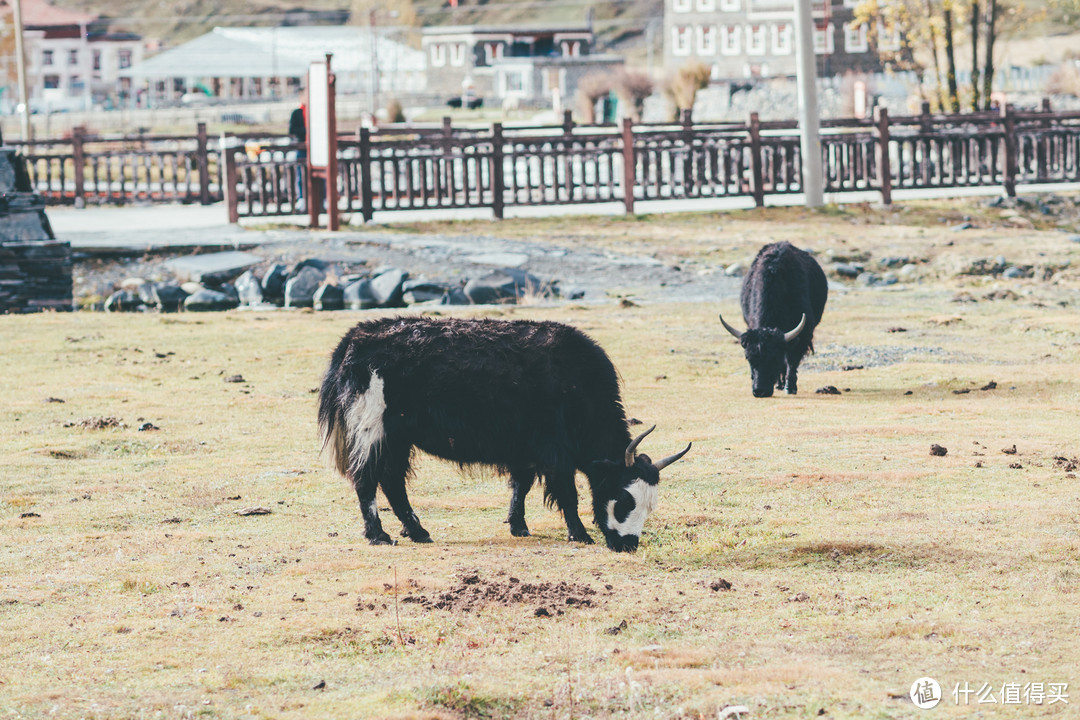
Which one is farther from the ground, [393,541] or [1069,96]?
[1069,96]

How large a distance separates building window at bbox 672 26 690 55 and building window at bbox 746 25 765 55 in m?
4.25

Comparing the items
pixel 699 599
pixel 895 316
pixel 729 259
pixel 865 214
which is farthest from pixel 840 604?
pixel 865 214

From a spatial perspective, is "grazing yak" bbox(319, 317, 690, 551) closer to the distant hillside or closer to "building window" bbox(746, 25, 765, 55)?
"building window" bbox(746, 25, 765, 55)

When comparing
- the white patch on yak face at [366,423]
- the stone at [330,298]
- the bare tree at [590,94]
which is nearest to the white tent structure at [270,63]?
the bare tree at [590,94]

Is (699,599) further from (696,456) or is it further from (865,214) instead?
(865,214)

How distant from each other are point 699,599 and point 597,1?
200420mm

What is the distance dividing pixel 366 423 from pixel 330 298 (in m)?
11.0

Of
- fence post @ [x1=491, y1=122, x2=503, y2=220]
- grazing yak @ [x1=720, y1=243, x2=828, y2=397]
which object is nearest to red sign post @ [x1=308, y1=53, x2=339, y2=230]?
fence post @ [x1=491, y1=122, x2=503, y2=220]

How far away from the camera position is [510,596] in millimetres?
6566

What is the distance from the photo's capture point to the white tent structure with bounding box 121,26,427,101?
9206 centimetres

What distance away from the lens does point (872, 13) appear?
36031 mm

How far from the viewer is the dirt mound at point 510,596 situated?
645cm

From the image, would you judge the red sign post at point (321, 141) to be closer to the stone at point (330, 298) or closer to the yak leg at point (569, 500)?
the stone at point (330, 298)

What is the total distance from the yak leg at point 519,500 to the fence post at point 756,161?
18.0 metres
